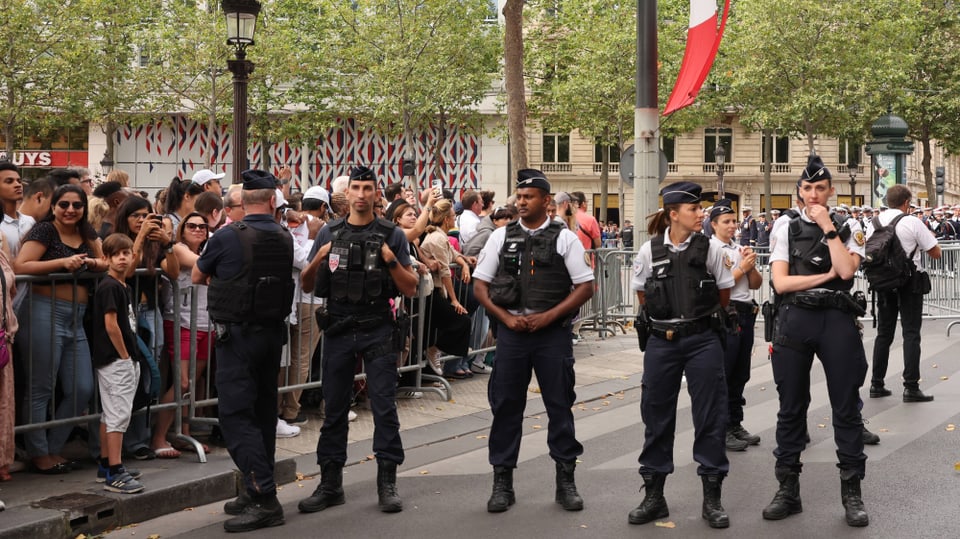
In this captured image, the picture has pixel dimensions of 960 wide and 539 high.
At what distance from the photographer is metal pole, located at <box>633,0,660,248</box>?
13.8 metres

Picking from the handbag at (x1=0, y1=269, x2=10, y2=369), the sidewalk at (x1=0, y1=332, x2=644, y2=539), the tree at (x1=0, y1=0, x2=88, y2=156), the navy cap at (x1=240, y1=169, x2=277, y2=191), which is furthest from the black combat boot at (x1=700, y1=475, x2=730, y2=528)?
the tree at (x1=0, y1=0, x2=88, y2=156)

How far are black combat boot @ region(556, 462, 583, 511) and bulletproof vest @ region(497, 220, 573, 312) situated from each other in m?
0.94

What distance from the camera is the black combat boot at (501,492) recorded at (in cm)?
636

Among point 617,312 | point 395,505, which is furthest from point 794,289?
point 617,312

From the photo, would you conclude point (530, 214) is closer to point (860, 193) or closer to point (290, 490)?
point (290, 490)

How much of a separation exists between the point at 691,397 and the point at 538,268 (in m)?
1.14

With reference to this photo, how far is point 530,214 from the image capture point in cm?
646

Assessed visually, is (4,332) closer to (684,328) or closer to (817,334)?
(684,328)

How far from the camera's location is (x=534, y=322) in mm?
6363

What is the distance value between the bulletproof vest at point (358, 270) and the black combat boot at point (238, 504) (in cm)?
119

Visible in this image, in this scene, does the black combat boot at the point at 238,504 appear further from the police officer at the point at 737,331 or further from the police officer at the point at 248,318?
the police officer at the point at 737,331

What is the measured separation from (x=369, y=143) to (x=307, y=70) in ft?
27.9

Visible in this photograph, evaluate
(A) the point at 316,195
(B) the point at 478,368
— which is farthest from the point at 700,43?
(A) the point at 316,195

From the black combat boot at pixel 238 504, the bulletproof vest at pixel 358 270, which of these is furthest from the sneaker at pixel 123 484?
the bulletproof vest at pixel 358 270
